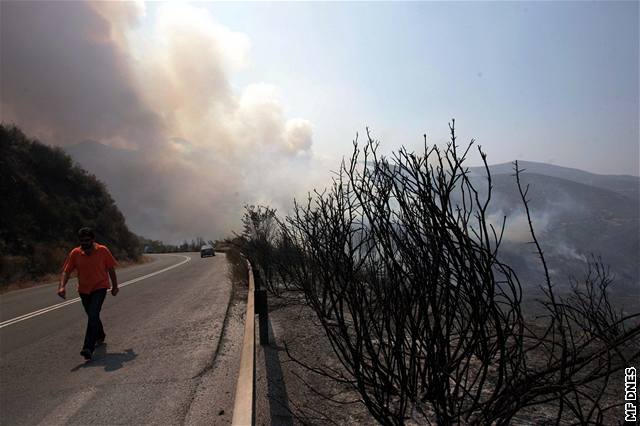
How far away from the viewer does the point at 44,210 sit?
24234mm

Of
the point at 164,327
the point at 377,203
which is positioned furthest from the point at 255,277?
the point at 377,203

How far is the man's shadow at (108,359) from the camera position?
17.0ft

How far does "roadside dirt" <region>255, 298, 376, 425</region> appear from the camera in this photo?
134 inches

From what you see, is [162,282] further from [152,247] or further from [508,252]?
[508,252]

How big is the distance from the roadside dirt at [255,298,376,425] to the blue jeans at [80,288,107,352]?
2.41 metres

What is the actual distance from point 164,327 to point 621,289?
18465cm

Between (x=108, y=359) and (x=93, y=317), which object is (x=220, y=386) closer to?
(x=108, y=359)

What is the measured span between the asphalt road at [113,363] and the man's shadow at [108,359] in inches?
0.6

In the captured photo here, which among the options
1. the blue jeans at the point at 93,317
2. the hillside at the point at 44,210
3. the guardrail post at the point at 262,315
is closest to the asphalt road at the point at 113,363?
the blue jeans at the point at 93,317

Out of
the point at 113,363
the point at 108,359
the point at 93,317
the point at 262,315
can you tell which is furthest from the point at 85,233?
the point at 262,315

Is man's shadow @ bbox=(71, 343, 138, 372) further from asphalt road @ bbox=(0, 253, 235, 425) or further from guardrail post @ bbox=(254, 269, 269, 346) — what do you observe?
guardrail post @ bbox=(254, 269, 269, 346)

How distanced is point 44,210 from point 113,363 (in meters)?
23.6

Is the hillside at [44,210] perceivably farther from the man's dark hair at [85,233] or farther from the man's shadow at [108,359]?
the man's shadow at [108,359]

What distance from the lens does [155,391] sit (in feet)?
13.9
